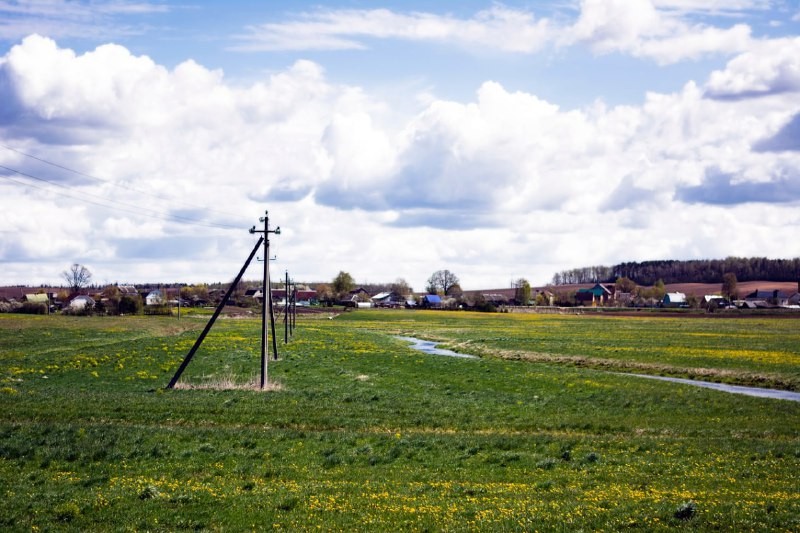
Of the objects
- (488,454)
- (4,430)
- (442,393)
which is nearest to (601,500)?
(488,454)

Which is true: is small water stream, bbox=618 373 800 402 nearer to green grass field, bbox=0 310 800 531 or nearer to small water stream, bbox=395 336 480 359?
green grass field, bbox=0 310 800 531

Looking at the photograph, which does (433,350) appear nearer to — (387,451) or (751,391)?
(751,391)

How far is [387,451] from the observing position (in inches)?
896

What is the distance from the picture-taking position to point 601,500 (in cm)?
1641

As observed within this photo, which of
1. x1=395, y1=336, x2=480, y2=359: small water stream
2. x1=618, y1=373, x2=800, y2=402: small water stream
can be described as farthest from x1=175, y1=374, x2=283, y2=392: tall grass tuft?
x1=395, y1=336, x2=480, y2=359: small water stream

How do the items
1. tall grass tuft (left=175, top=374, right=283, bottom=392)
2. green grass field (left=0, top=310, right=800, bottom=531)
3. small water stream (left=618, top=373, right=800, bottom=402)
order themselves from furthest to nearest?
small water stream (left=618, top=373, right=800, bottom=402) < tall grass tuft (left=175, top=374, right=283, bottom=392) < green grass field (left=0, top=310, right=800, bottom=531)

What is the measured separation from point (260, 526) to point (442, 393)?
26033mm

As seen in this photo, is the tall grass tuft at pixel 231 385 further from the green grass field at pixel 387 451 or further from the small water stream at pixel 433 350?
the small water stream at pixel 433 350

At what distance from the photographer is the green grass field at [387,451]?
594 inches

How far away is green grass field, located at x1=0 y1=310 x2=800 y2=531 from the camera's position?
15.1 m

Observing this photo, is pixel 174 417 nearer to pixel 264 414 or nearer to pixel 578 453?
pixel 264 414

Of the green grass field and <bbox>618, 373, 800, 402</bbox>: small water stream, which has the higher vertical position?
the green grass field

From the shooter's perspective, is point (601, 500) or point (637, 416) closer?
point (601, 500)

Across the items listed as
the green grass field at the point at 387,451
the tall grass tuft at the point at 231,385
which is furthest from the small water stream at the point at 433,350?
the tall grass tuft at the point at 231,385
